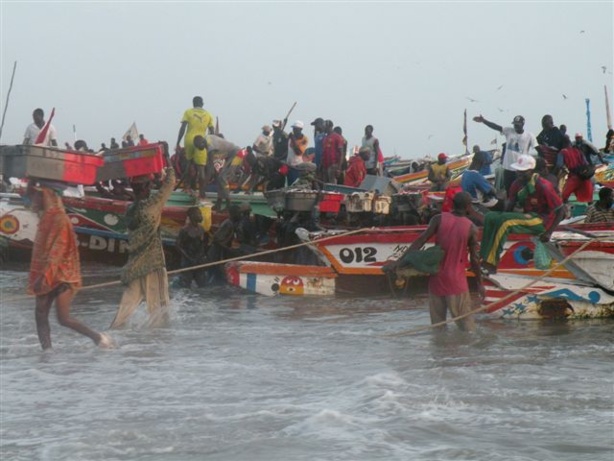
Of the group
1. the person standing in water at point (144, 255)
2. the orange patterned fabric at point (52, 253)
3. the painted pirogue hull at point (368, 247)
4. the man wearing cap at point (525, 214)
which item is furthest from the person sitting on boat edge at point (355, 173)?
the orange patterned fabric at point (52, 253)

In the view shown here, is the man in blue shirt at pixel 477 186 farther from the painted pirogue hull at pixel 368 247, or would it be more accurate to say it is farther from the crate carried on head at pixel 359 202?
the crate carried on head at pixel 359 202

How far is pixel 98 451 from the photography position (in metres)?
6.48

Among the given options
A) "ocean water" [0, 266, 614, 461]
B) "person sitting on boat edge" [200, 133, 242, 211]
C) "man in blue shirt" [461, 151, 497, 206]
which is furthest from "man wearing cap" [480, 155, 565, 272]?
"person sitting on boat edge" [200, 133, 242, 211]

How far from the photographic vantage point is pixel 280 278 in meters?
14.4

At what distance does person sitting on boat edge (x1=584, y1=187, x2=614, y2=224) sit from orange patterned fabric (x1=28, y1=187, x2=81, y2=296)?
271 inches

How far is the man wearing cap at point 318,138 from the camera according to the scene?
18922 mm

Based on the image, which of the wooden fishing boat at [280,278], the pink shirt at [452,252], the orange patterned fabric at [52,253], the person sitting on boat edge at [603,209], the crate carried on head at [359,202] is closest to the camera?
the orange patterned fabric at [52,253]

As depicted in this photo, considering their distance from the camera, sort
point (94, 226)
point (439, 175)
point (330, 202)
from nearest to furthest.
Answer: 1. point (330, 202)
2. point (94, 226)
3. point (439, 175)

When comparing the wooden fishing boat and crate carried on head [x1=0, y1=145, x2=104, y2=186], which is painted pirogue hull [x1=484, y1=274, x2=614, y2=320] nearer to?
the wooden fishing boat

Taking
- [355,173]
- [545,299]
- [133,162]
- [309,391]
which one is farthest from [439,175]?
[309,391]

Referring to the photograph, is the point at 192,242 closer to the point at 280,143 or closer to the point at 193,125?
the point at 193,125

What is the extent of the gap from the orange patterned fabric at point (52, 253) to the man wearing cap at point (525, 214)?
4542 mm

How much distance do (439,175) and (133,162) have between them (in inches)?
320

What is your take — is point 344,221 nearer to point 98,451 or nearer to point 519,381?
point 519,381
